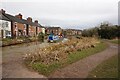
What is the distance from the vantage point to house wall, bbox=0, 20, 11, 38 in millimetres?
46062

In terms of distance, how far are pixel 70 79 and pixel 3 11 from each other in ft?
162

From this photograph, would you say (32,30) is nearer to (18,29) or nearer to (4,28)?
(18,29)

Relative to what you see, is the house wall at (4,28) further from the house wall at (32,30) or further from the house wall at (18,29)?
the house wall at (32,30)

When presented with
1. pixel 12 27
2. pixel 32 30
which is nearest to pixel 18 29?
pixel 12 27

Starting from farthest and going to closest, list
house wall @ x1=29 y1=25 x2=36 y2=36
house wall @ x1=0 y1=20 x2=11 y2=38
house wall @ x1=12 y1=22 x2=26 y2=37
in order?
house wall @ x1=29 y1=25 x2=36 y2=36 < house wall @ x1=12 y1=22 x2=26 y2=37 < house wall @ x1=0 y1=20 x2=11 y2=38

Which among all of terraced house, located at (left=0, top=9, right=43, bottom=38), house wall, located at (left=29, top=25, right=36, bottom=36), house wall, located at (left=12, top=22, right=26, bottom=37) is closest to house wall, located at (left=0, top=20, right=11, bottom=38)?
terraced house, located at (left=0, top=9, right=43, bottom=38)

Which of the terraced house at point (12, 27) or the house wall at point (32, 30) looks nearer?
the terraced house at point (12, 27)

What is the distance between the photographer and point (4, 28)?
158 feet

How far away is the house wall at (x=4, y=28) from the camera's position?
46.1 metres

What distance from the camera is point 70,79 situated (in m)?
8.05

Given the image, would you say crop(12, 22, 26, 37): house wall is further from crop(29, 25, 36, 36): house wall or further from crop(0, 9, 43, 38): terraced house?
crop(29, 25, 36, 36): house wall

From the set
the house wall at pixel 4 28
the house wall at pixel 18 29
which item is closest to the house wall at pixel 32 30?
the house wall at pixel 18 29

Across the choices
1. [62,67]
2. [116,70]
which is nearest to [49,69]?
[62,67]

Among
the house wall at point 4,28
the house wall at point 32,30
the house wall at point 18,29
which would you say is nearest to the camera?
the house wall at point 4,28
